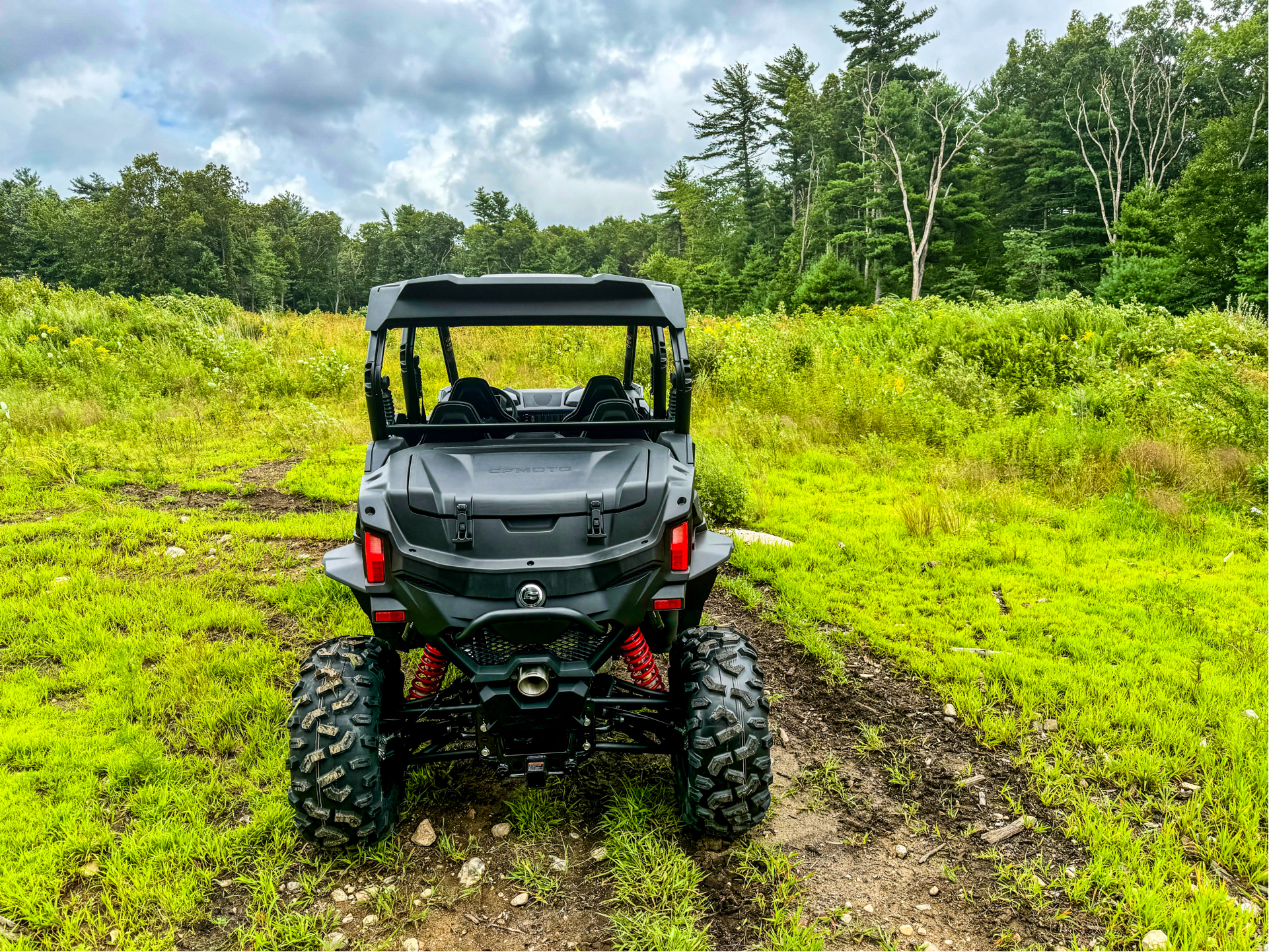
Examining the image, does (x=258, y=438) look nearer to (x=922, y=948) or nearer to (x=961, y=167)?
(x=922, y=948)

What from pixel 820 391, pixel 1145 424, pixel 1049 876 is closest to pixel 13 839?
pixel 1049 876

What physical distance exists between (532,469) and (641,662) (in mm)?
935

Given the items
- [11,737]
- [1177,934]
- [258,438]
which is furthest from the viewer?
[258,438]

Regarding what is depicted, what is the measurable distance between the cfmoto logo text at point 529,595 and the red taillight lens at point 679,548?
18.7 inches

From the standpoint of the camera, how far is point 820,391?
29.5ft

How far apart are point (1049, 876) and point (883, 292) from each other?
111 ft

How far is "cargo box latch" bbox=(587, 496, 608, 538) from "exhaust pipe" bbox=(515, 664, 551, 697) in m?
0.46

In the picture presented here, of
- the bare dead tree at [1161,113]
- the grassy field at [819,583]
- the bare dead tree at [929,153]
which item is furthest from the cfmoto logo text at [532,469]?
the bare dead tree at [1161,113]

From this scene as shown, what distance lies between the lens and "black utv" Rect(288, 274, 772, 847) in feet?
7.59

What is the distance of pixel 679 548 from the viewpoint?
246 centimetres

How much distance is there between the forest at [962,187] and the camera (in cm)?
2288

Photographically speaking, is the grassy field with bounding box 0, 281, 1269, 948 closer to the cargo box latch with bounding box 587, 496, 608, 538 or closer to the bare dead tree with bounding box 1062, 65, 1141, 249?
the cargo box latch with bounding box 587, 496, 608, 538

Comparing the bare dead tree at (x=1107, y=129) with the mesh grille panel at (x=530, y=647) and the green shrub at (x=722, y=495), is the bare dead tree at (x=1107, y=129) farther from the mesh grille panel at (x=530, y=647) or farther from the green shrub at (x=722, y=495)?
the mesh grille panel at (x=530, y=647)

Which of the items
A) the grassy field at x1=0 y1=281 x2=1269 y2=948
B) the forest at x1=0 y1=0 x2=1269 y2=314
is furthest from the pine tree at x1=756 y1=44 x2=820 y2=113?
the grassy field at x1=0 y1=281 x2=1269 y2=948
